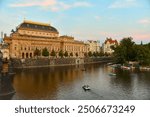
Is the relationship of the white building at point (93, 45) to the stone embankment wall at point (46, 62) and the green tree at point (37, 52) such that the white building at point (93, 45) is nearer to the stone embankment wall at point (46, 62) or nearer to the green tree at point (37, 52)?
the stone embankment wall at point (46, 62)

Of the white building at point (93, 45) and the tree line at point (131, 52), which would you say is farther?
the white building at point (93, 45)

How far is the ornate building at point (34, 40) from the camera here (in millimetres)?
19516

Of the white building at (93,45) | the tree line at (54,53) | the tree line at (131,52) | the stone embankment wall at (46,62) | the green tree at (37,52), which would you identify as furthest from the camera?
the white building at (93,45)

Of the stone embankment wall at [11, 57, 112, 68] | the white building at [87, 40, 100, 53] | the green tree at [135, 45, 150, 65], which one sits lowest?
the stone embankment wall at [11, 57, 112, 68]

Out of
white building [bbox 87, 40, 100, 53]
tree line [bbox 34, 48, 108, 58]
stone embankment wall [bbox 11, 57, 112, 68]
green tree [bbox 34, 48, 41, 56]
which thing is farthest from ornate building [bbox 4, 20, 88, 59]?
white building [bbox 87, 40, 100, 53]

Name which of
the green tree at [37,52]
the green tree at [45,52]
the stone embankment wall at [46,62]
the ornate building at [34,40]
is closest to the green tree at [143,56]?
the stone embankment wall at [46,62]

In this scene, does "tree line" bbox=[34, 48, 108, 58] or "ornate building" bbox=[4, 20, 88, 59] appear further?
"tree line" bbox=[34, 48, 108, 58]

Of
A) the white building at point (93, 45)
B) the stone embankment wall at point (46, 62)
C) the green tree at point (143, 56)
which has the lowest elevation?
the stone embankment wall at point (46, 62)

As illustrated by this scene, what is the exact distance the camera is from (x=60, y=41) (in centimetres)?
2400

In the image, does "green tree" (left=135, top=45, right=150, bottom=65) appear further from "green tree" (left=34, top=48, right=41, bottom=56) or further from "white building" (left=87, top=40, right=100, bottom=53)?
"white building" (left=87, top=40, right=100, bottom=53)

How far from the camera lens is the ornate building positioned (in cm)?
1952

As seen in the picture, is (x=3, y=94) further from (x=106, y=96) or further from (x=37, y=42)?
(x=37, y=42)

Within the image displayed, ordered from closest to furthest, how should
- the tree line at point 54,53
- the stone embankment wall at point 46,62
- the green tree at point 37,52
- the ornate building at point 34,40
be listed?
1. the stone embankment wall at point 46,62
2. the ornate building at point 34,40
3. the green tree at point 37,52
4. the tree line at point 54,53

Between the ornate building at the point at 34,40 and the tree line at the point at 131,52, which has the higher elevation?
the ornate building at the point at 34,40
